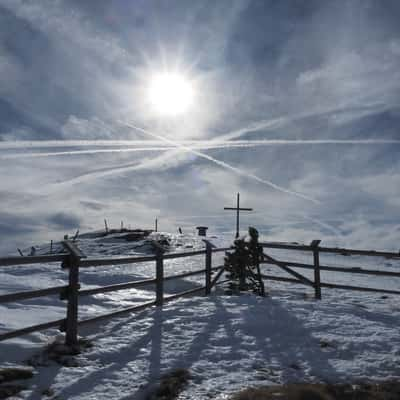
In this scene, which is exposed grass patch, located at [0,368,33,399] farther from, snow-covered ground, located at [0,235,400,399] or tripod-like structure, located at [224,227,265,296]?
tripod-like structure, located at [224,227,265,296]

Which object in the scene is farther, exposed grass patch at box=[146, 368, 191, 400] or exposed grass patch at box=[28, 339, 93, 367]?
exposed grass patch at box=[28, 339, 93, 367]

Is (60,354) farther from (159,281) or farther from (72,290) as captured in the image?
(159,281)

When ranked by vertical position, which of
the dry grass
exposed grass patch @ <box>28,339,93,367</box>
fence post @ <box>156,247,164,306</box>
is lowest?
the dry grass

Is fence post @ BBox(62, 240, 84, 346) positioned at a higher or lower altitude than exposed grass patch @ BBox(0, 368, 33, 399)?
higher

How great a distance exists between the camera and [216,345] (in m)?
5.60

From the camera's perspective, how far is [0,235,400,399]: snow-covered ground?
433 cm

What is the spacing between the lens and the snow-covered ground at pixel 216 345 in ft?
14.2

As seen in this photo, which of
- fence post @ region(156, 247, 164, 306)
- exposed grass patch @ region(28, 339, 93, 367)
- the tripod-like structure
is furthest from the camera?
the tripod-like structure

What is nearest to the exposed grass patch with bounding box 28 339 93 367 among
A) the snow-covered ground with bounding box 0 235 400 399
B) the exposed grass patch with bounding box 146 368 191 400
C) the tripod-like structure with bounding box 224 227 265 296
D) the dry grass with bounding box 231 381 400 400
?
the snow-covered ground with bounding box 0 235 400 399

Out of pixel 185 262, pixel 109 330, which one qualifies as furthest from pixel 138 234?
pixel 109 330

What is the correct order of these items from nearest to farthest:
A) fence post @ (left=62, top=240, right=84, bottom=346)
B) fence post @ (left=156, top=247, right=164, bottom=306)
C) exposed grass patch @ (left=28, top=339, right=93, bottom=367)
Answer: exposed grass patch @ (left=28, top=339, right=93, bottom=367), fence post @ (left=62, top=240, right=84, bottom=346), fence post @ (left=156, top=247, right=164, bottom=306)

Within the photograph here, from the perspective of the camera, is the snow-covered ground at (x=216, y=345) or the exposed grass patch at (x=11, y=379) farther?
the snow-covered ground at (x=216, y=345)

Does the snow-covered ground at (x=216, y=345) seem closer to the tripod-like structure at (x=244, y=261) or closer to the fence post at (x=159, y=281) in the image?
the fence post at (x=159, y=281)

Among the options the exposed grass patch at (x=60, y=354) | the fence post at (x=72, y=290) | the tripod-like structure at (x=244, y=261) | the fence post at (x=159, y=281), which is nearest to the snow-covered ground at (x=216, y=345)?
the exposed grass patch at (x=60, y=354)
